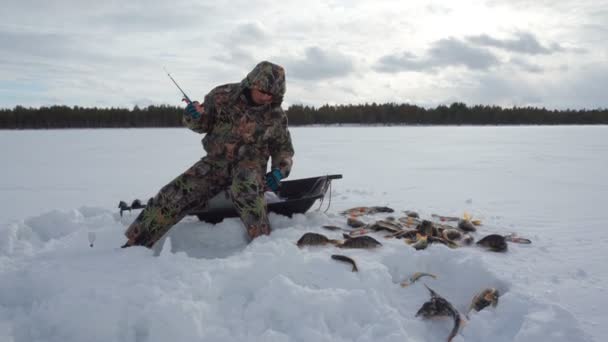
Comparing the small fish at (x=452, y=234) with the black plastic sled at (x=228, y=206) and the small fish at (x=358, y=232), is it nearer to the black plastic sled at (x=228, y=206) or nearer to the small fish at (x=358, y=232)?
the small fish at (x=358, y=232)

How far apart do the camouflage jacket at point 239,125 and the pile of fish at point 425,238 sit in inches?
29.5

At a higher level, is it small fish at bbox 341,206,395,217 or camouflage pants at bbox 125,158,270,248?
camouflage pants at bbox 125,158,270,248

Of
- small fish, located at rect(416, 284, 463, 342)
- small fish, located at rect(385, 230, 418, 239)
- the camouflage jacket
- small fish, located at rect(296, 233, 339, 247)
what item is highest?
the camouflage jacket

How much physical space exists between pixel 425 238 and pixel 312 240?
824mm

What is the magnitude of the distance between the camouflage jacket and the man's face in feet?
0.17

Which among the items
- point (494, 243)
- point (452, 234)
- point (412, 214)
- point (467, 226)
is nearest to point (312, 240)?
point (452, 234)

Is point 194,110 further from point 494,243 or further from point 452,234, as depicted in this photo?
point 494,243

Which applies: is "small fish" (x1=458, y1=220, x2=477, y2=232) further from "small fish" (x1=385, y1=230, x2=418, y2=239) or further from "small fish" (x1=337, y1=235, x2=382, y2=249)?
"small fish" (x1=337, y1=235, x2=382, y2=249)

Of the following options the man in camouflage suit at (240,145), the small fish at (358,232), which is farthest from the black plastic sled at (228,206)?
the small fish at (358,232)

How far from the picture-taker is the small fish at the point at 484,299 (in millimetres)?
2305

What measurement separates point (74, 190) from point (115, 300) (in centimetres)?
481

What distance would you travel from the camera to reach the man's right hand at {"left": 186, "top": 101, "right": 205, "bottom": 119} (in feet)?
11.7

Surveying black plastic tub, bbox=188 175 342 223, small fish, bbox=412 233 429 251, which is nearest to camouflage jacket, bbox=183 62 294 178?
black plastic tub, bbox=188 175 342 223

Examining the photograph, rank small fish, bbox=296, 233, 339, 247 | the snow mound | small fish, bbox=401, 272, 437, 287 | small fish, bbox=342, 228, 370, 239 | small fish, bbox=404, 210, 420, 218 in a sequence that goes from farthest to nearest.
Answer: small fish, bbox=404, 210, 420, 218
small fish, bbox=342, 228, 370, 239
small fish, bbox=296, 233, 339, 247
small fish, bbox=401, 272, 437, 287
the snow mound
